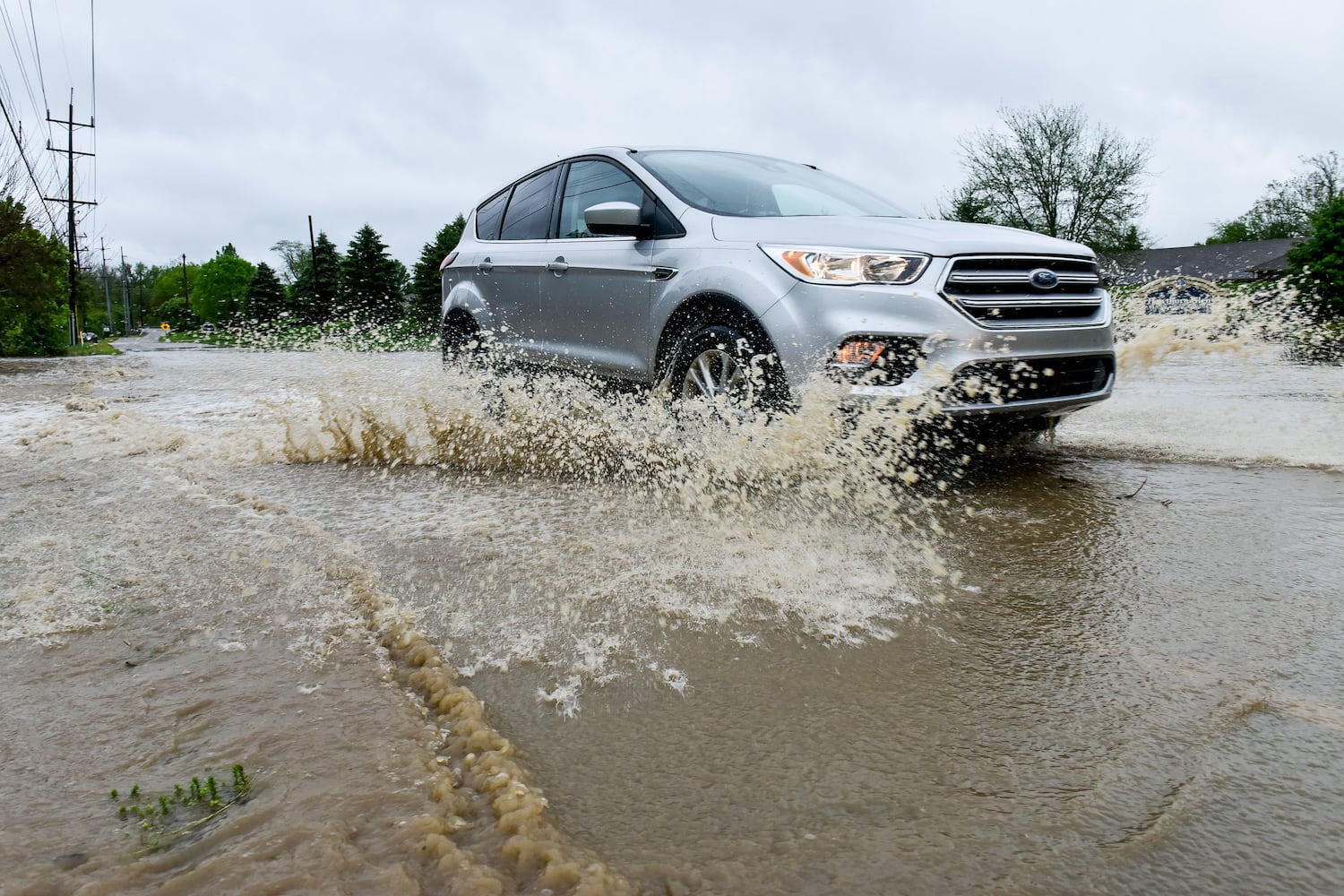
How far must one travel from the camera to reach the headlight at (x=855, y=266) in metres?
3.89

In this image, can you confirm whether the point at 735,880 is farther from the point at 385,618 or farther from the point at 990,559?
the point at 990,559

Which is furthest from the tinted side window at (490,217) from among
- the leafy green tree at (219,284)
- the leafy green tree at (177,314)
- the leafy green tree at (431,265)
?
the leafy green tree at (219,284)

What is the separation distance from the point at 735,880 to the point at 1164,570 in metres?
2.24

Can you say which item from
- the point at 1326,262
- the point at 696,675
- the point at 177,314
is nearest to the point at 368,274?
the point at 1326,262

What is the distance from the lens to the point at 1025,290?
4.17 metres

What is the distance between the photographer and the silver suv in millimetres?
3863

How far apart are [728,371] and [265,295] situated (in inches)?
2708

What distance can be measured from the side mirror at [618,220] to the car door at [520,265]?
992mm

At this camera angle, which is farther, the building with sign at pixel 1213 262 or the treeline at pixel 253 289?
the building with sign at pixel 1213 262

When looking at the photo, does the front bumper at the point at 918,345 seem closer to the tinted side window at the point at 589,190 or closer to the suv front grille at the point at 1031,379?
the suv front grille at the point at 1031,379

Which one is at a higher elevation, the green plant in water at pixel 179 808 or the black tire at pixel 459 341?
the black tire at pixel 459 341

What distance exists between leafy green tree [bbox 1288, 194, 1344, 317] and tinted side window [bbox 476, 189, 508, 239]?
1376 centimetres

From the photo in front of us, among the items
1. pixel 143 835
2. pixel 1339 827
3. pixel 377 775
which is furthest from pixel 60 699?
pixel 1339 827

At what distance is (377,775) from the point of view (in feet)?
6.03
